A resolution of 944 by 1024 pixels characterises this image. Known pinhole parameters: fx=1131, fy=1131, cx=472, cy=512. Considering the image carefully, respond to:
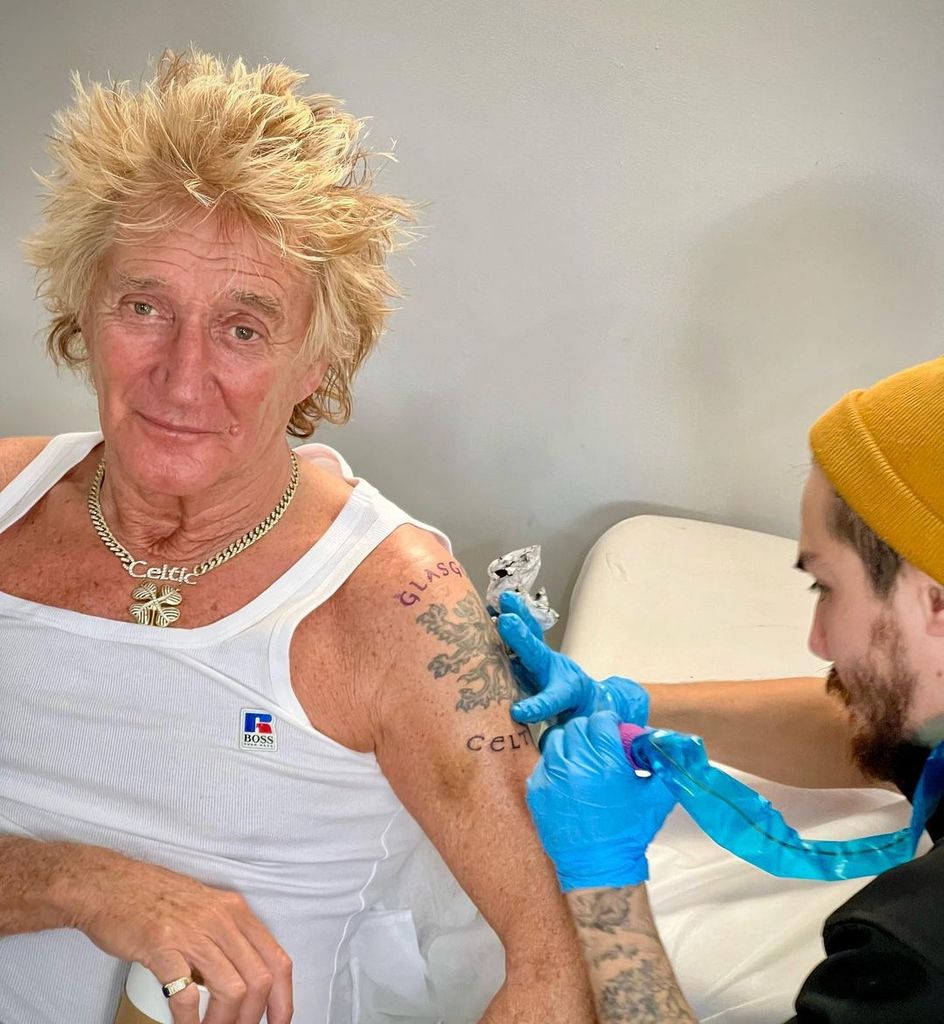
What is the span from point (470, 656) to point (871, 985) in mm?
536

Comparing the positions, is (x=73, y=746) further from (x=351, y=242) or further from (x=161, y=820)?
(x=351, y=242)

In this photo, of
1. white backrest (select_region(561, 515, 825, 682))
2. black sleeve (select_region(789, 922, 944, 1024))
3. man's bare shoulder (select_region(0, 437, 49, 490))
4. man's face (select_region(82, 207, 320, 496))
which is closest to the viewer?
black sleeve (select_region(789, 922, 944, 1024))

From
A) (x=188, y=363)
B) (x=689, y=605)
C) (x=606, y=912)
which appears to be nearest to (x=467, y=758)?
(x=606, y=912)

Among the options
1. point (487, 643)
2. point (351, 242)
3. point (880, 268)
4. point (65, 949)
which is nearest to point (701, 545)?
point (880, 268)

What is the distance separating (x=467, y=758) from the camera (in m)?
1.25

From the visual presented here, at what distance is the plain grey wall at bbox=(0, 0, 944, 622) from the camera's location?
1.88 meters

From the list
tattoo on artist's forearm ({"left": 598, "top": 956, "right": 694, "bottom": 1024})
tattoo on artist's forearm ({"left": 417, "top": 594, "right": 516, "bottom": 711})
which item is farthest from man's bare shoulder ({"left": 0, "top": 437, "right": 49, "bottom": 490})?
tattoo on artist's forearm ({"left": 598, "top": 956, "right": 694, "bottom": 1024})

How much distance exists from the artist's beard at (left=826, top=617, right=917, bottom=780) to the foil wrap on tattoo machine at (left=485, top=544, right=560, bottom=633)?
47cm

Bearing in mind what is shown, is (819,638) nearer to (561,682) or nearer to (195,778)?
(561,682)

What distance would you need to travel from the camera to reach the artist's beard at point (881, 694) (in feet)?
3.73

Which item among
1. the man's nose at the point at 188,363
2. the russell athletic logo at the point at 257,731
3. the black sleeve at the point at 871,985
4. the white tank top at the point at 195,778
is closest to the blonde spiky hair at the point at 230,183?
the man's nose at the point at 188,363

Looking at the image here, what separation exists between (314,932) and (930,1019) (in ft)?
2.35

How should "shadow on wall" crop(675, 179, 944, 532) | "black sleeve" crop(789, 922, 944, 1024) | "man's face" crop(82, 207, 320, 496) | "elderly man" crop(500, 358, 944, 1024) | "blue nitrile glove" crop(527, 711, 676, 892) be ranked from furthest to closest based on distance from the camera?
"shadow on wall" crop(675, 179, 944, 532), "man's face" crop(82, 207, 320, 496), "blue nitrile glove" crop(527, 711, 676, 892), "elderly man" crop(500, 358, 944, 1024), "black sleeve" crop(789, 922, 944, 1024)

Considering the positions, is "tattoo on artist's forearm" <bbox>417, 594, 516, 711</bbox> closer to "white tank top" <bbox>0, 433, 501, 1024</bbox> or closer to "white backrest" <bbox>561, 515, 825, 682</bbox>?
"white tank top" <bbox>0, 433, 501, 1024</bbox>
